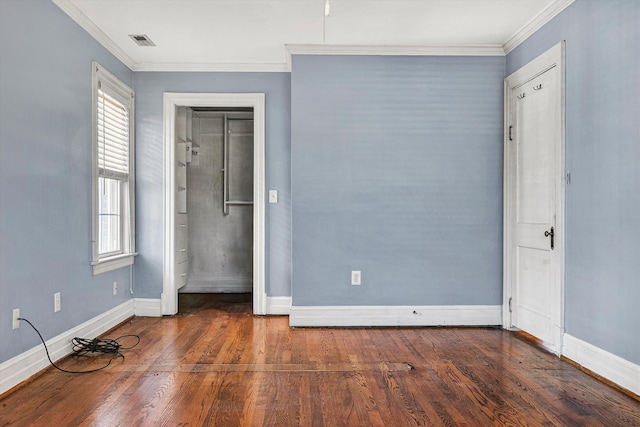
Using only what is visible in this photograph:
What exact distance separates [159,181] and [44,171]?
1.51 metres

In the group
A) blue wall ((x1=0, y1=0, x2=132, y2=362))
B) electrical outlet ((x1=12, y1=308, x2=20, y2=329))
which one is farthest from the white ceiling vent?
electrical outlet ((x1=12, y1=308, x2=20, y2=329))

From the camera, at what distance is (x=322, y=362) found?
2.96 metres

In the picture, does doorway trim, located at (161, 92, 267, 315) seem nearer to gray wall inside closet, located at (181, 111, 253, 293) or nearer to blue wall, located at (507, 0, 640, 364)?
gray wall inside closet, located at (181, 111, 253, 293)

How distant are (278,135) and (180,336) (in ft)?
6.69

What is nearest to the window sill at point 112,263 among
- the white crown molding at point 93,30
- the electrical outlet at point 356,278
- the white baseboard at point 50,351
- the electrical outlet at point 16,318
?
the white baseboard at point 50,351

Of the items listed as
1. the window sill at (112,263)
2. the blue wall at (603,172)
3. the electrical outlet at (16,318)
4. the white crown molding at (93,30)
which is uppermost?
the white crown molding at (93,30)

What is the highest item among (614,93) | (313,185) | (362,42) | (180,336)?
(362,42)

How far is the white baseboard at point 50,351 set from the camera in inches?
97.1

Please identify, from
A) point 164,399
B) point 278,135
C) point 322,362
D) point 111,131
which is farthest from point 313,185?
point 164,399

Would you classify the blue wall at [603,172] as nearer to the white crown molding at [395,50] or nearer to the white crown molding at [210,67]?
the white crown molding at [395,50]

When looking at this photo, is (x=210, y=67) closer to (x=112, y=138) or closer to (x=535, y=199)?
(x=112, y=138)

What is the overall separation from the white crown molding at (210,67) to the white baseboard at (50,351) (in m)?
2.28

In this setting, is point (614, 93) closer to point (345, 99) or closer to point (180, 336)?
point (345, 99)

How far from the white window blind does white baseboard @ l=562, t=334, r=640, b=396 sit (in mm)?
3747
